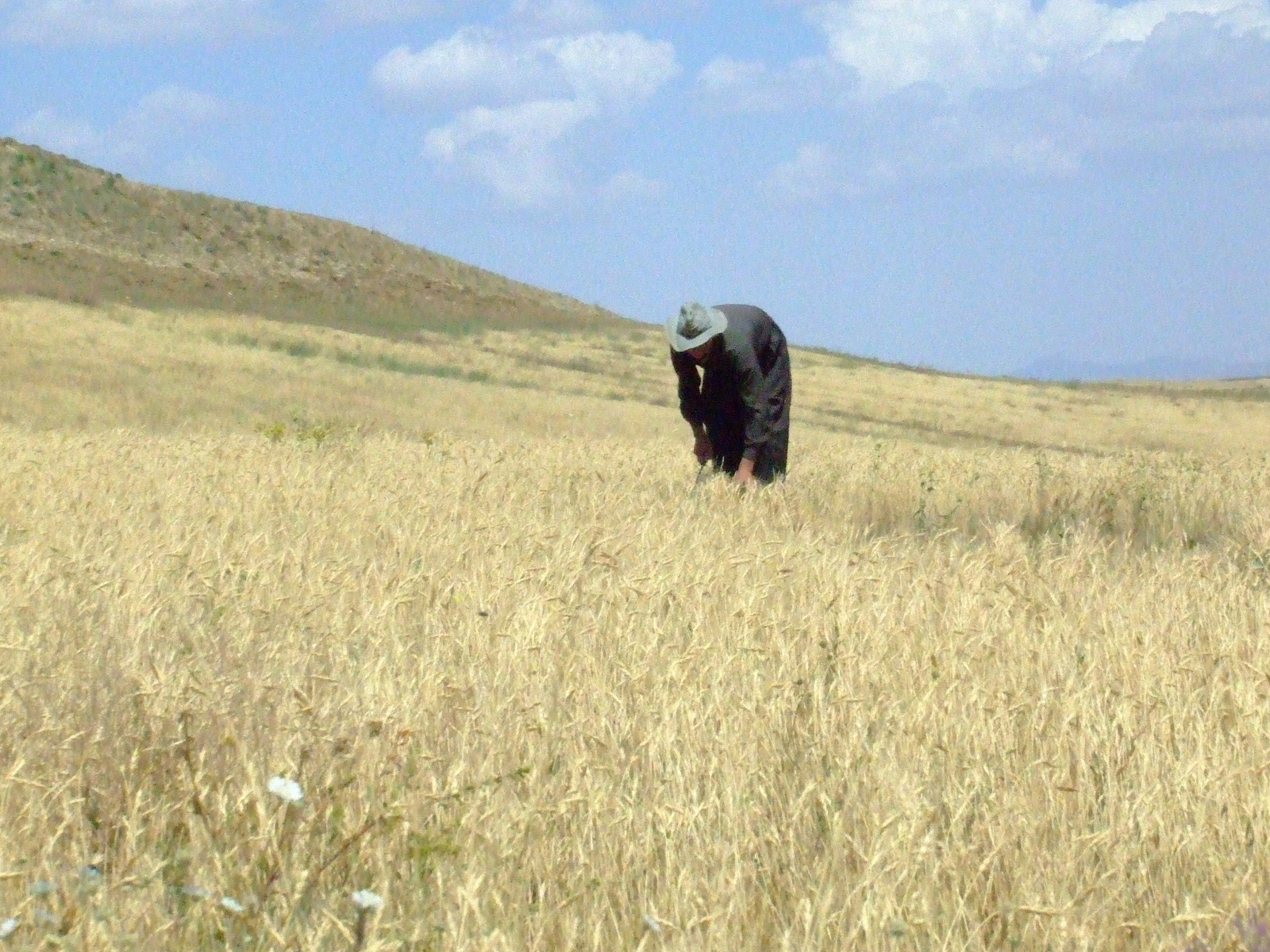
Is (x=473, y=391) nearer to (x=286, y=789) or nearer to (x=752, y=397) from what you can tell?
(x=752, y=397)

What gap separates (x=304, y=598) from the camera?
17.1 feet

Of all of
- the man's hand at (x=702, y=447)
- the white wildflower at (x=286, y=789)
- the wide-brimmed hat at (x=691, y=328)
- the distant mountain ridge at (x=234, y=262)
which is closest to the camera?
the white wildflower at (x=286, y=789)

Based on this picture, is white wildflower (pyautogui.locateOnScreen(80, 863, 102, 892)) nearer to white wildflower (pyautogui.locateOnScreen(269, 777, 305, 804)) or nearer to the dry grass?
the dry grass


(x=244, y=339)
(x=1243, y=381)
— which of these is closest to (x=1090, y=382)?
(x=1243, y=381)

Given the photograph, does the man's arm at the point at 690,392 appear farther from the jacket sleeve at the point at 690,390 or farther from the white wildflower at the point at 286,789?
the white wildflower at the point at 286,789

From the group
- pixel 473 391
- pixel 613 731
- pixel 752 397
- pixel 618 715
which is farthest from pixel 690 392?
pixel 473 391

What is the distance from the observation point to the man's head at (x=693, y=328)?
8609mm

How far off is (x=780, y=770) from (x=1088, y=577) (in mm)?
2937

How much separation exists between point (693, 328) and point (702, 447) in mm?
1197

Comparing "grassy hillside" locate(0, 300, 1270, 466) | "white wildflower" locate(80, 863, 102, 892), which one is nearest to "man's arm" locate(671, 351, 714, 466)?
"white wildflower" locate(80, 863, 102, 892)

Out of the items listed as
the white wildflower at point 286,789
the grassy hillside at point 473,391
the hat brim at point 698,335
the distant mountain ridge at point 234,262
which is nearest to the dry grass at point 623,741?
the white wildflower at point 286,789

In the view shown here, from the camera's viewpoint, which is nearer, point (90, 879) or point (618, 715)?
point (90, 879)

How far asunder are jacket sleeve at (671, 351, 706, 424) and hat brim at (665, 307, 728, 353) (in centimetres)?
44

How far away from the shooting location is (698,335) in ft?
28.5
